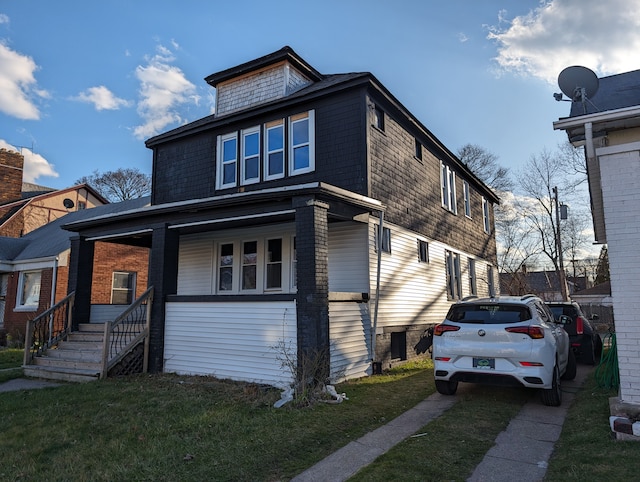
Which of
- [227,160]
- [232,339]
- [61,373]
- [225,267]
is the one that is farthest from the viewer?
[227,160]

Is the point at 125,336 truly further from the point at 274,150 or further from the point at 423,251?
the point at 423,251

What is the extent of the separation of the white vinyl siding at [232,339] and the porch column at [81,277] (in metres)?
3.40

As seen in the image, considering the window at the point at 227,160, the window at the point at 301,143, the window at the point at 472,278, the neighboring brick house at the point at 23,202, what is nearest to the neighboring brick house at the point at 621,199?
the window at the point at 301,143

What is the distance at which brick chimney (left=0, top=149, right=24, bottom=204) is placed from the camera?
84.1ft

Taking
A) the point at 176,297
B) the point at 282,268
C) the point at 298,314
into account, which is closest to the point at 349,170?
the point at 282,268

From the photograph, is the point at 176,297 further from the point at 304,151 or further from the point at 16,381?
the point at 304,151

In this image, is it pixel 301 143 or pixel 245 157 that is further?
pixel 245 157

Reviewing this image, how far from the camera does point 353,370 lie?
8.83m

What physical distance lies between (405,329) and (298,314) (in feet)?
14.6

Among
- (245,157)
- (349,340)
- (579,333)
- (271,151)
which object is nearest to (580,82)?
(349,340)

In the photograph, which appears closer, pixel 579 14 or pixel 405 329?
pixel 579 14

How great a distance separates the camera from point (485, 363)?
6469 millimetres

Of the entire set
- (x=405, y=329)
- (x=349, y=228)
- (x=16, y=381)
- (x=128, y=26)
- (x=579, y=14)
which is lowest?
(x=16, y=381)

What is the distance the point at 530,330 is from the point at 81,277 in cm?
1083
